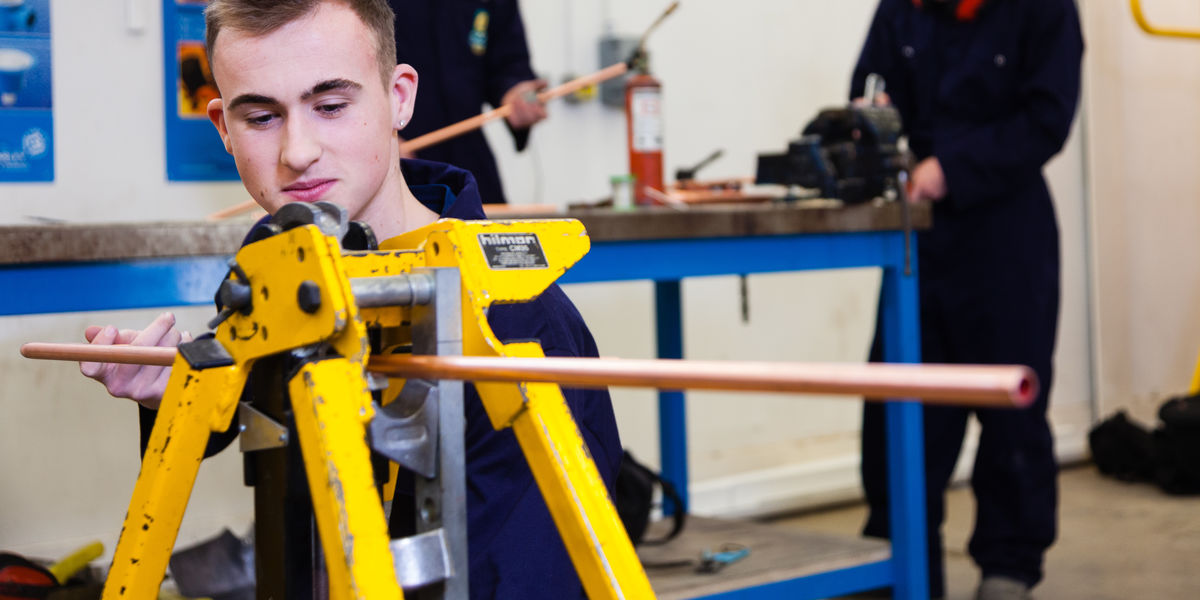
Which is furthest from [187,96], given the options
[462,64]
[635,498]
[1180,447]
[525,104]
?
[1180,447]

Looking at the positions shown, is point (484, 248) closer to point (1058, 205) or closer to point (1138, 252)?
point (1058, 205)

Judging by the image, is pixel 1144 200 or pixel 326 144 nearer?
pixel 326 144

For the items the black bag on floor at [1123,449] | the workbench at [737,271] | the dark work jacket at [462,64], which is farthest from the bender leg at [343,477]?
the black bag on floor at [1123,449]

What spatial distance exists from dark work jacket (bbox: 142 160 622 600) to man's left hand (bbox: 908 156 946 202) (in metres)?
1.56

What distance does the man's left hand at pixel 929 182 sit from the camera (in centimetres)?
248

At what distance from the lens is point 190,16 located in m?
2.62

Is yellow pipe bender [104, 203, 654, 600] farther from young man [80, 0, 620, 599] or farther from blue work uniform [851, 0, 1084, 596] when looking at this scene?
blue work uniform [851, 0, 1084, 596]

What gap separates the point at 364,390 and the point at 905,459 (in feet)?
5.54

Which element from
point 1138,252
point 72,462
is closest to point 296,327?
point 72,462

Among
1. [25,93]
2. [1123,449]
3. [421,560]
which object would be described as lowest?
[1123,449]

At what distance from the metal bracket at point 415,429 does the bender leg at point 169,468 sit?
0.10 m

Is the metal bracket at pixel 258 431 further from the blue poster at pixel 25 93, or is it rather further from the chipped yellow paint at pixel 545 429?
the blue poster at pixel 25 93

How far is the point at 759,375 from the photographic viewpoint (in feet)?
1.79

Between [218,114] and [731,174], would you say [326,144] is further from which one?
[731,174]
